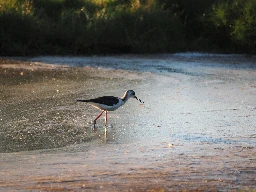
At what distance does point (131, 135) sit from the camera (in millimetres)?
11969

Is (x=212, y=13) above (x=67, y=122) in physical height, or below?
above

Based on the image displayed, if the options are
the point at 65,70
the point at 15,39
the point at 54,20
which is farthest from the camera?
the point at 54,20

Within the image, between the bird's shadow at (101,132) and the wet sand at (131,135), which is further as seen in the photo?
the bird's shadow at (101,132)

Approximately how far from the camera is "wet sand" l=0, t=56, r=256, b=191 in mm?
8977

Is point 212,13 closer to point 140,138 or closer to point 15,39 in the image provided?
point 15,39

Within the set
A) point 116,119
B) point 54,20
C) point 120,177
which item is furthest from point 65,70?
point 120,177

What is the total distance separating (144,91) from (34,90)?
2597 millimetres

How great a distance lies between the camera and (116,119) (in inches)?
530

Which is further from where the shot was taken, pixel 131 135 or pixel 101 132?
pixel 101 132

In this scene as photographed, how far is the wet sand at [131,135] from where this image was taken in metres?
8.98

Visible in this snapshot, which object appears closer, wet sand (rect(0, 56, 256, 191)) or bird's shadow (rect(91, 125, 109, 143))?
wet sand (rect(0, 56, 256, 191))

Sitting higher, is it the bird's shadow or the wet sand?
the wet sand

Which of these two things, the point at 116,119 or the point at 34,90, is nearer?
the point at 116,119

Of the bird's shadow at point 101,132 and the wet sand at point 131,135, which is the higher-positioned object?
the wet sand at point 131,135
